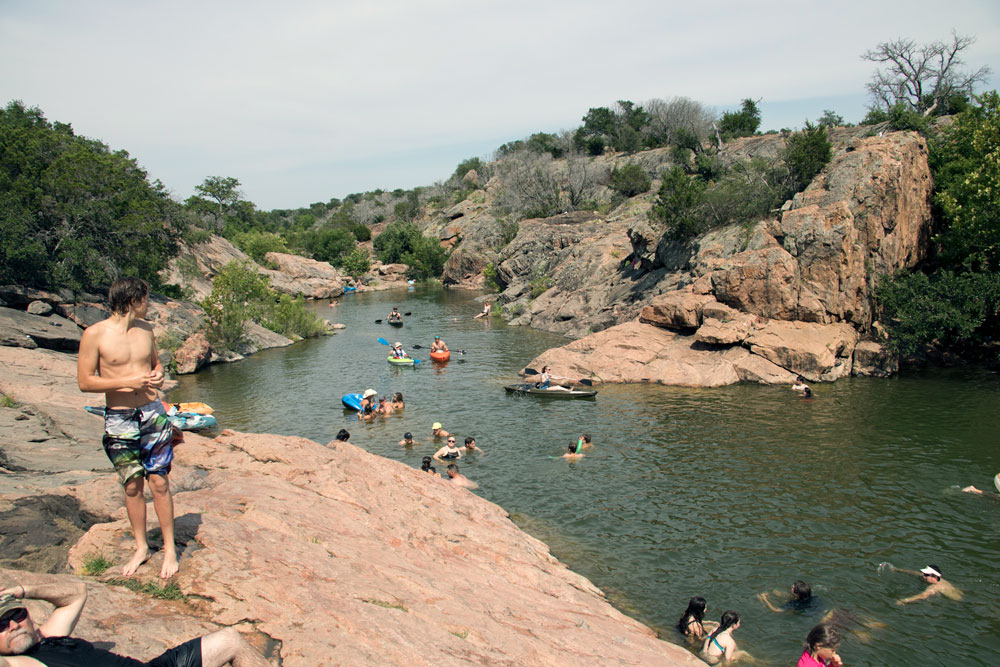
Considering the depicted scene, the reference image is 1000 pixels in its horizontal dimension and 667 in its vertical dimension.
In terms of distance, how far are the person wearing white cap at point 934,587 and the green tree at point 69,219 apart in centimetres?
3521

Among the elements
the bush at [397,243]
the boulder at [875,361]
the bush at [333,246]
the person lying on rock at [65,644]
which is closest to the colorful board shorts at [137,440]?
the person lying on rock at [65,644]

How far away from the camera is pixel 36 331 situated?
26.1m

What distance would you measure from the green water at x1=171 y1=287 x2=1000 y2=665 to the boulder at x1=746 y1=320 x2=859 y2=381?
0.95 metres

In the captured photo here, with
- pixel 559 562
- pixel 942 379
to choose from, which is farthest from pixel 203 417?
pixel 942 379

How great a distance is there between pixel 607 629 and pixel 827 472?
11047 mm

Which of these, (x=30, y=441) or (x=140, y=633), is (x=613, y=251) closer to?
(x=30, y=441)

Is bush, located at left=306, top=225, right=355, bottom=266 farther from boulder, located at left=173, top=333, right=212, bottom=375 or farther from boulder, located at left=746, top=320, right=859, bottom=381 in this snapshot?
boulder, located at left=746, top=320, right=859, bottom=381

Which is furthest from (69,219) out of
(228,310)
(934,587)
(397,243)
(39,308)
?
(397,243)

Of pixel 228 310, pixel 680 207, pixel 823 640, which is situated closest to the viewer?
pixel 823 640

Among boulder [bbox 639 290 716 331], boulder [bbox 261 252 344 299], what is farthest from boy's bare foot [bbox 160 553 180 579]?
boulder [bbox 261 252 344 299]

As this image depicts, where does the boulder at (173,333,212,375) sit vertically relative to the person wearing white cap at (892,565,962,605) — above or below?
above

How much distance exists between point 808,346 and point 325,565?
23424 mm

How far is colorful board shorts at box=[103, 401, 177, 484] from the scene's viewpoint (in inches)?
219

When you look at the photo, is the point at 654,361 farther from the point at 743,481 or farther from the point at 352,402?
the point at 352,402
